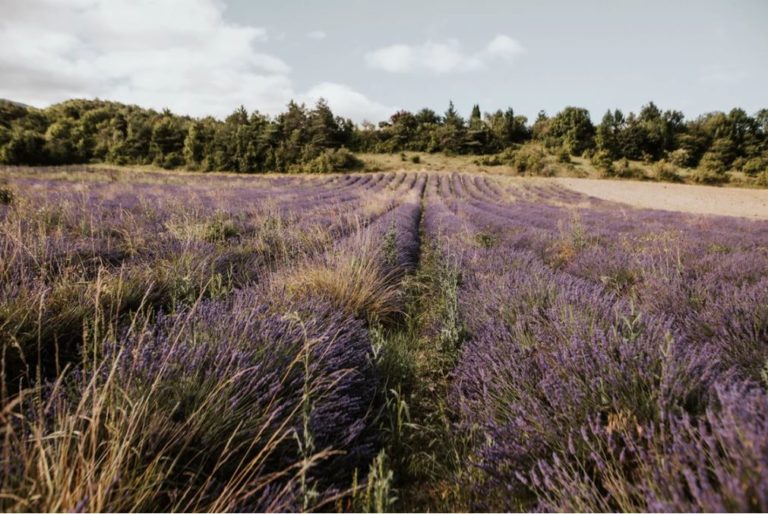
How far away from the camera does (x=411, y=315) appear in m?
3.45

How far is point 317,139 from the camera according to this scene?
42312mm

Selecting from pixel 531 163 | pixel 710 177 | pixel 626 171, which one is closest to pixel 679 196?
pixel 710 177

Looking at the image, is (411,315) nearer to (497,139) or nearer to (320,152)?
(320,152)

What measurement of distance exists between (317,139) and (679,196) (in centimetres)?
3641

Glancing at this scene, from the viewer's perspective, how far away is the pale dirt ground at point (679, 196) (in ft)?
65.6

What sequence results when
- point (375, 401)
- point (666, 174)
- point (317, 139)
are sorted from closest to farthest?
point (375, 401)
point (666, 174)
point (317, 139)

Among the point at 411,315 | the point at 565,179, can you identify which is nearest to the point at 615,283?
the point at 411,315

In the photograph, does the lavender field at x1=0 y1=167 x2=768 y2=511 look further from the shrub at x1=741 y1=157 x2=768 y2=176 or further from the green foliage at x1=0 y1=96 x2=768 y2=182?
the shrub at x1=741 y1=157 x2=768 y2=176

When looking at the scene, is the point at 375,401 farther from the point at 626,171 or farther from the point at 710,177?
the point at 626,171

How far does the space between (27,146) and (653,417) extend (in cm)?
4728

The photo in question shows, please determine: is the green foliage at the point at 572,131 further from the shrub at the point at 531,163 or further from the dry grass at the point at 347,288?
the dry grass at the point at 347,288

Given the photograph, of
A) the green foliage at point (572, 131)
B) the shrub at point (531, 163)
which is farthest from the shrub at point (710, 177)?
the green foliage at point (572, 131)

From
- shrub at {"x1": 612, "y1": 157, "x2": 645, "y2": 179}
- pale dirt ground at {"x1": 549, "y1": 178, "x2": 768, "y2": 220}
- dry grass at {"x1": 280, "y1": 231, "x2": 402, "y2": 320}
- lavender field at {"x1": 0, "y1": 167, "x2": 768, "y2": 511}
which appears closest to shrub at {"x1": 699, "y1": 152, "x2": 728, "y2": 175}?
pale dirt ground at {"x1": 549, "y1": 178, "x2": 768, "y2": 220}

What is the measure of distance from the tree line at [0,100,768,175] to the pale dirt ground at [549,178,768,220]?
23.1ft
